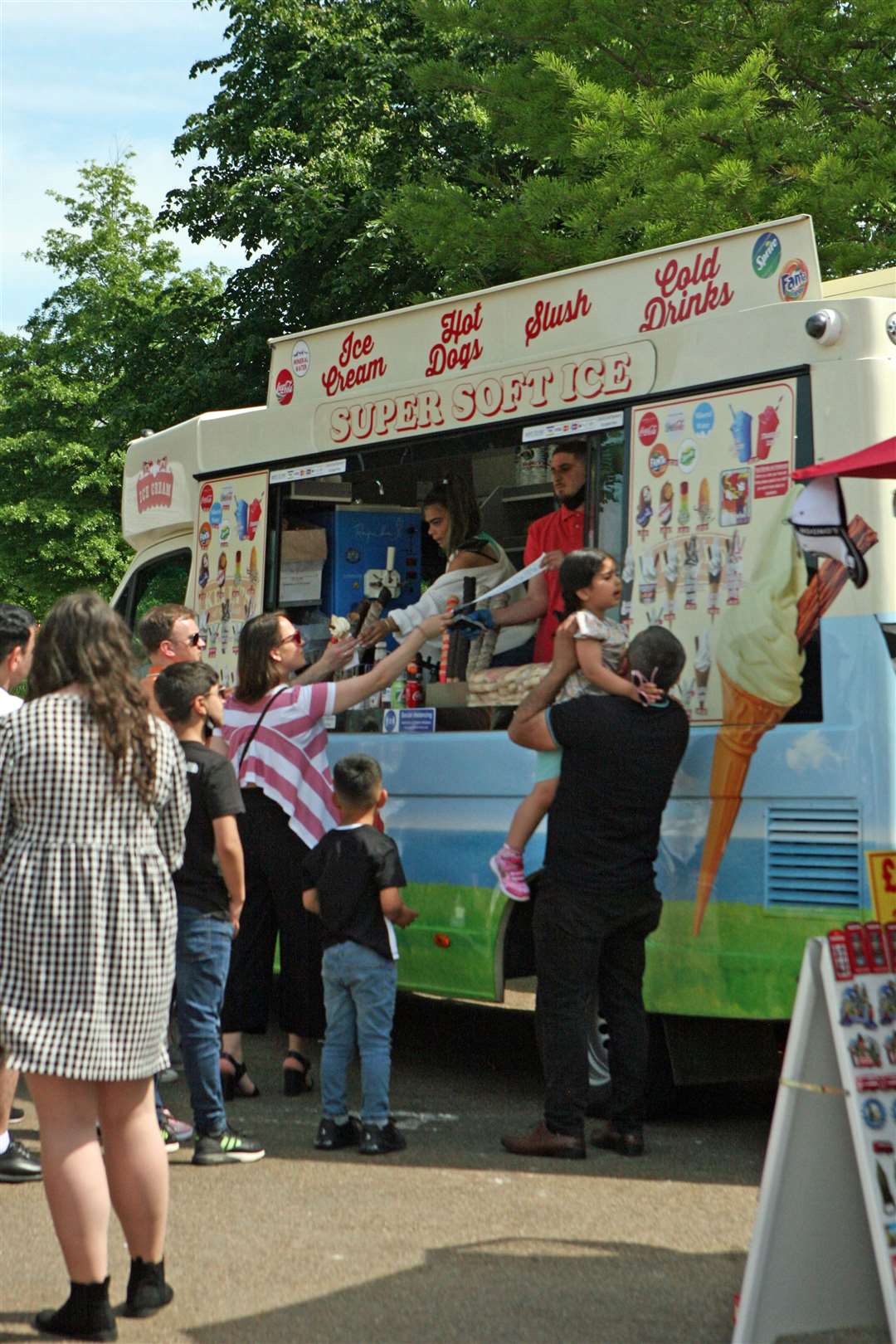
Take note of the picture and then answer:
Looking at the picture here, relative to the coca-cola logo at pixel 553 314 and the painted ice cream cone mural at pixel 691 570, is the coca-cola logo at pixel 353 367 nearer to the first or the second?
the coca-cola logo at pixel 553 314

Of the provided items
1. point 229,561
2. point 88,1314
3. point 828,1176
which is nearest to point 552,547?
point 229,561

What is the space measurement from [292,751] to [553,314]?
6.99 ft

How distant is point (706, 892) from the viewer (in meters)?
6.27

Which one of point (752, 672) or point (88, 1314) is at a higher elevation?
point (752, 672)

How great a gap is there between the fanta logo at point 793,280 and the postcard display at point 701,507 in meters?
0.36

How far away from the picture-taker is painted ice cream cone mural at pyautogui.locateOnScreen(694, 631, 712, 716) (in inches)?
250

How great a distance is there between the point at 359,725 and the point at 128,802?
367 cm

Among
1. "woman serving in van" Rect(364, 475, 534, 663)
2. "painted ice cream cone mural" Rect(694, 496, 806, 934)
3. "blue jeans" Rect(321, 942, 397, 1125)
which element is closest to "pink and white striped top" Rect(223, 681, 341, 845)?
"woman serving in van" Rect(364, 475, 534, 663)

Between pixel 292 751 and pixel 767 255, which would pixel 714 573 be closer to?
pixel 767 255

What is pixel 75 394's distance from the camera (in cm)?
3152

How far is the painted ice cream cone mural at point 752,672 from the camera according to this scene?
609 centimetres

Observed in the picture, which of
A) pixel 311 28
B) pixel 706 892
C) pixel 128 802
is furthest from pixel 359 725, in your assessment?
pixel 311 28

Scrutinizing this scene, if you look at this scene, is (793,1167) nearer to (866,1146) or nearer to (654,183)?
(866,1146)

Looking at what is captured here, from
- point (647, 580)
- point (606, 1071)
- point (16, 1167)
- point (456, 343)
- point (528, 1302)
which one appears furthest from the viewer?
point (456, 343)
